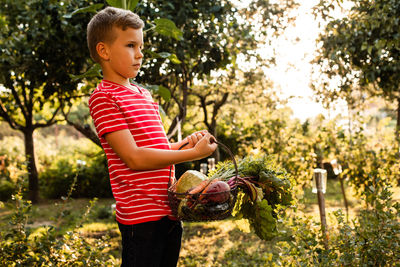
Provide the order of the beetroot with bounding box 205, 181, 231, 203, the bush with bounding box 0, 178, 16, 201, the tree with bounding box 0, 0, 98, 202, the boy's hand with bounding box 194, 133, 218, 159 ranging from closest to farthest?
the beetroot with bounding box 205, 181, 231, 203 < the boy's hand with bounding box 194, 133, 218, 159 < the tree with bounding box 0, 0, 98, 202 < the bush with bounding box 0, 178, 16, 201

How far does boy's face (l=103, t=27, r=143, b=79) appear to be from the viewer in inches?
54.5

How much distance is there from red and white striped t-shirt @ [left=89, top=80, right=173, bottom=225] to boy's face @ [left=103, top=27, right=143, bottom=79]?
Result: 0.07m

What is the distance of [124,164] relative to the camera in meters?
1.38

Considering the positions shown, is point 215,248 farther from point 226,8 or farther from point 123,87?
point 123,87

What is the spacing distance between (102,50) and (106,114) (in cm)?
26

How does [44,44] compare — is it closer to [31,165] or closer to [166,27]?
[166,27]

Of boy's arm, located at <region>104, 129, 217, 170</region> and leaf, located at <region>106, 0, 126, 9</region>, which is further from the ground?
leaf, located at <region>106, 0, 126, 9</region>

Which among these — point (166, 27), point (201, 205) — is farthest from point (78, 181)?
point (201, 205)

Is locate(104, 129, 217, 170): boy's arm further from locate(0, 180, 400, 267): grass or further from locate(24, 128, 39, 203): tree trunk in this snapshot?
locate(24, 128, 39, 203): tree trunk

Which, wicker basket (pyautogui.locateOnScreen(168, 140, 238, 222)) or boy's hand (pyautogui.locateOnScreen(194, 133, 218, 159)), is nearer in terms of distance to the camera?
wicker basket (pyautogui.locateOnScreen(168, 140, 238, 222))

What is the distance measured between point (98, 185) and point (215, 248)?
586cm

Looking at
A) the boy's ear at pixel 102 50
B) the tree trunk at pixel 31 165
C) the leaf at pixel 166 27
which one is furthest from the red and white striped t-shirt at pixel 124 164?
the tree trunk at pixel 31 165

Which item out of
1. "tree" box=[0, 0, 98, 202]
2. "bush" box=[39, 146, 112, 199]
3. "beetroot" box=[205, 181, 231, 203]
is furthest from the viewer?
"bush" box=[39, 146, 112, 199]

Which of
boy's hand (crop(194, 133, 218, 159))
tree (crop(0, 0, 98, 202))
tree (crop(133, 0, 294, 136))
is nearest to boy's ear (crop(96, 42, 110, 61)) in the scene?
boy's hand (crop(194, 133, 218, 159))
